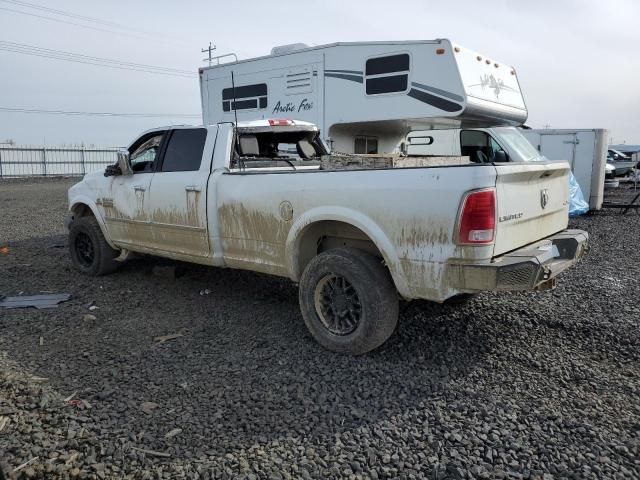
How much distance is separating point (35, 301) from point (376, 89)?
6.27 m

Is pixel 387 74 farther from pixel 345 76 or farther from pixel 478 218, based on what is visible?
pixel 478 218

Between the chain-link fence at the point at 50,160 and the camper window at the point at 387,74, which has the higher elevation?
the camper window at the point at 387,74

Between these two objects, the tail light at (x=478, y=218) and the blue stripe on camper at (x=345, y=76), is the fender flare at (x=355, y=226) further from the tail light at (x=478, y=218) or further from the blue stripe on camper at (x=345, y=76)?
the blue stripe on camper at (x=345, y=76)

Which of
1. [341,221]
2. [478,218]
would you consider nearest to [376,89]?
[341,221]

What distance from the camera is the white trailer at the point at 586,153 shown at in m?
12.3

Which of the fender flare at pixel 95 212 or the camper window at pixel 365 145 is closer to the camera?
the fender flare at pixel 95 212

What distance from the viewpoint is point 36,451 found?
2.72 meters

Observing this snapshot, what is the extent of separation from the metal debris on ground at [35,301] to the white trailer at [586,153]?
11787 mm

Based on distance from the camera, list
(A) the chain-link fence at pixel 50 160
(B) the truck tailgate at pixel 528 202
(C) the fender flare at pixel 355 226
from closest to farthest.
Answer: (B) the truck tailgate at pixel 528 202, (C) the fender flare at pixel 355 226, (A) the chain-link fence at pixel 50 160

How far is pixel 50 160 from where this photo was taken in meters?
30.6

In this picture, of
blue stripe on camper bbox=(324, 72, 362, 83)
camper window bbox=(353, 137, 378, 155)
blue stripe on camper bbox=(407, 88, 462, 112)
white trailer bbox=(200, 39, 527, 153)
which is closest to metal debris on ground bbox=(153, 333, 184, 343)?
white trailer bbox=(200, 39, 527, 153)

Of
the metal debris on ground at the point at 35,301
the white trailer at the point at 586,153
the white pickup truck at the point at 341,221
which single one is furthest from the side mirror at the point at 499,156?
the metal debris on ground at the point at 35,301

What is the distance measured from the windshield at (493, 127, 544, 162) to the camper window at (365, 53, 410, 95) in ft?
9.52

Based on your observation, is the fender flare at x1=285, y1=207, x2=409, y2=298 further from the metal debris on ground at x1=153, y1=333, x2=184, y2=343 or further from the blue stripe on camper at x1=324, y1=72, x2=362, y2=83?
the blue stripe on camper at x1=324, y1=72, x2=362, y2=83
